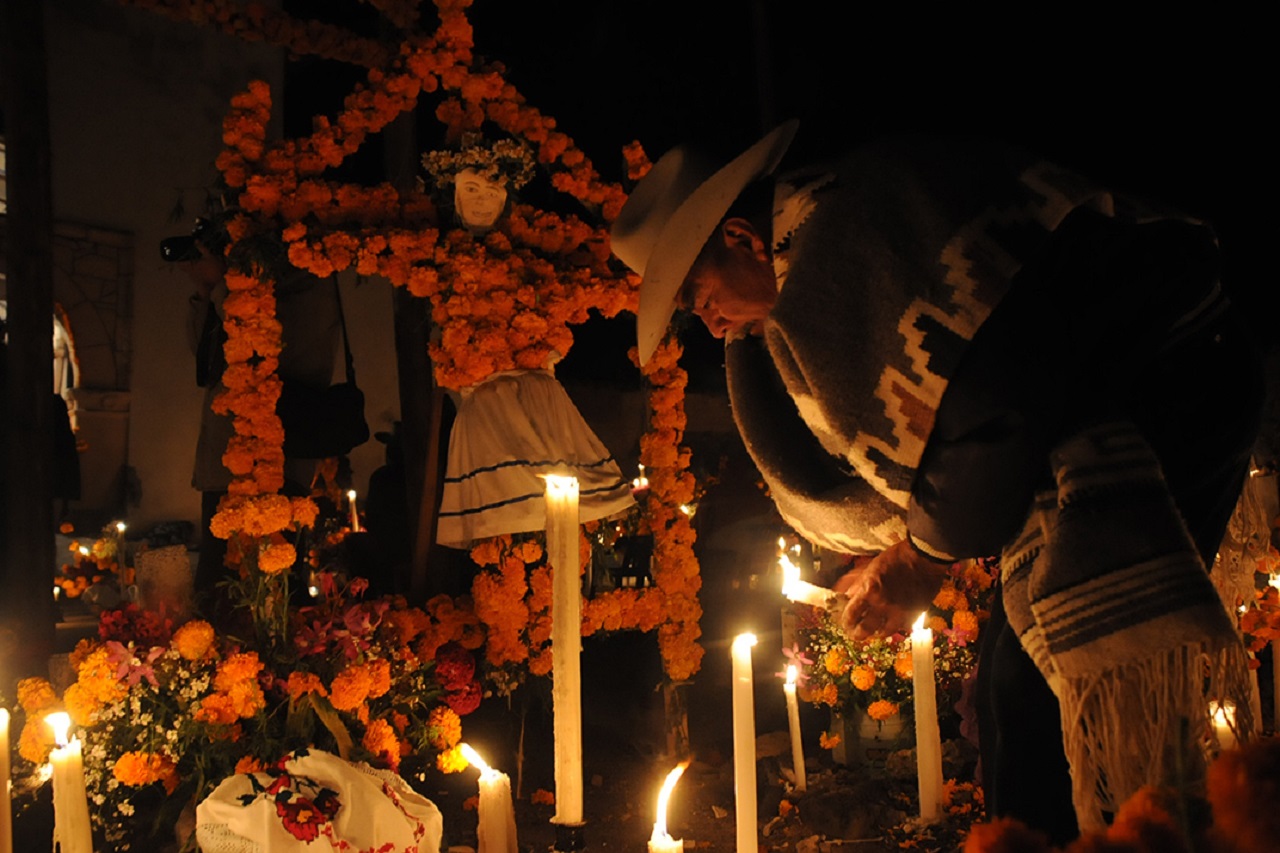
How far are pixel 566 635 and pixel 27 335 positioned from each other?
2.81 metres

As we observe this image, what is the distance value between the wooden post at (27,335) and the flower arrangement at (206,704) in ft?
3.45

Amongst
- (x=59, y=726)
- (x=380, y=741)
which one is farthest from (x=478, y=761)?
(x=59, y=726)

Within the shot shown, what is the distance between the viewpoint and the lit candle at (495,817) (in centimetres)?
260

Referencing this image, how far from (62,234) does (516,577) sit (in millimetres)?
4625

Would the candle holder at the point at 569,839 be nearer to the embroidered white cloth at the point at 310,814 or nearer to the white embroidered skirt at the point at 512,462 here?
the embroidered white cloth at the point at 310,814

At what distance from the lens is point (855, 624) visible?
5.29ft

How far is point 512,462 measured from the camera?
3535 mm

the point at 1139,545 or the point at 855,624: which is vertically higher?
the point at 1139,545

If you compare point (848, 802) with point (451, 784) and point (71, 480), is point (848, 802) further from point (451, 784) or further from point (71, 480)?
point (71, 480)

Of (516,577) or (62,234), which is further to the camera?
(62,234)

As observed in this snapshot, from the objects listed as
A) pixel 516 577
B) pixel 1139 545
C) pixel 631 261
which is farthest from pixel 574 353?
pixel 1139 545

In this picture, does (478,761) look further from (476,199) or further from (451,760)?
(476,199)

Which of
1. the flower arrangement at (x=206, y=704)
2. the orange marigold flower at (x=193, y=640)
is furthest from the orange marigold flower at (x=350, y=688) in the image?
the orange marigold flower at (x=193, y=640)

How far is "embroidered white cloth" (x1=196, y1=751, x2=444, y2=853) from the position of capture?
7.80ft
